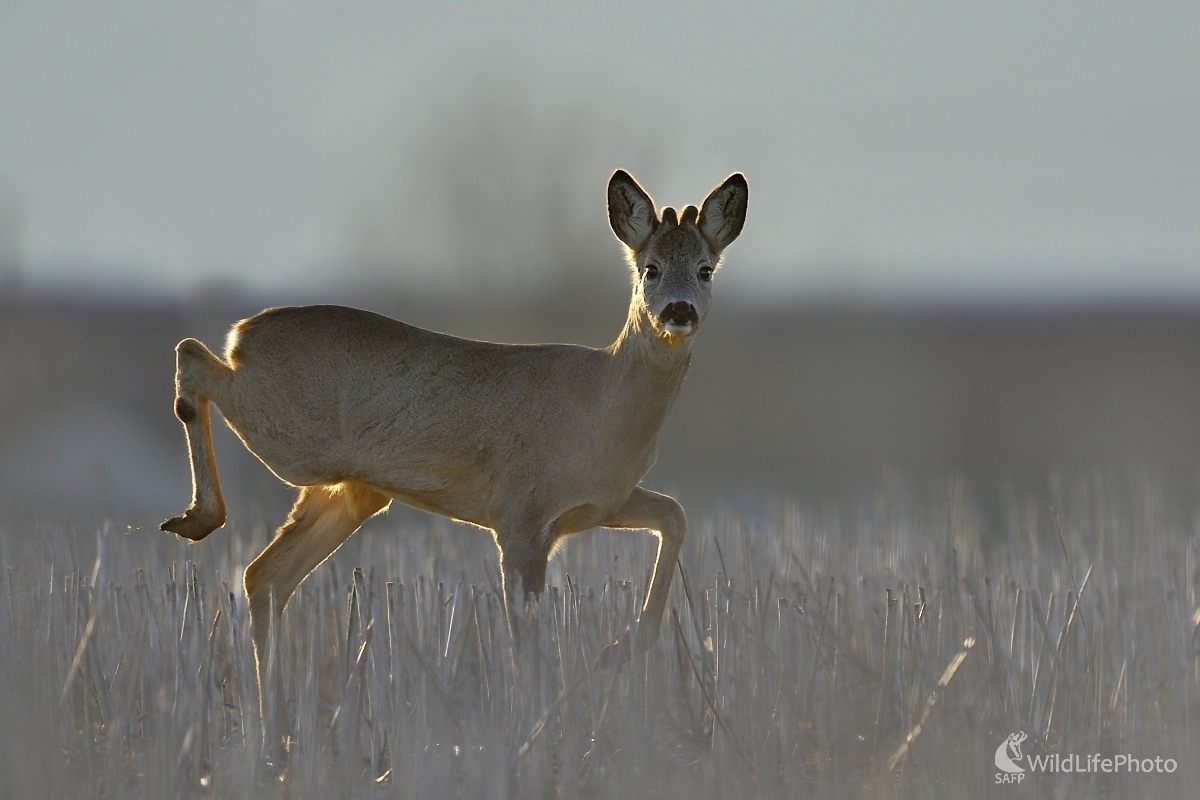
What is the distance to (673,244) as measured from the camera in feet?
28.7

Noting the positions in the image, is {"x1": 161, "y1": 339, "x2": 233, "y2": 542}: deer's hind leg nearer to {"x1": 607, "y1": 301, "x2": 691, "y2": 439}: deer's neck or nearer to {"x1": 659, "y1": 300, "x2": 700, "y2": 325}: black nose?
{"x1": 607, "y1": 301, "x2": 691, "y2": 439}: deer's neck

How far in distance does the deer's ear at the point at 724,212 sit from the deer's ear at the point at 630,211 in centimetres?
28

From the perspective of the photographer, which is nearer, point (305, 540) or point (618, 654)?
point (618, 654)

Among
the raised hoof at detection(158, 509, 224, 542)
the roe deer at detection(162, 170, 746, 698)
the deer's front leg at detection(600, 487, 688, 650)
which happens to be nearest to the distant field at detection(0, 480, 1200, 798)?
the deer's front leg at detection(600, 487, 688, 650)

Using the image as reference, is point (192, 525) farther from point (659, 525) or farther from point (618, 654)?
point (618, 654)

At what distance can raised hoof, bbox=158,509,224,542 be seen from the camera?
28.3ft

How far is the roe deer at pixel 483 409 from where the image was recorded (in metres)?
8.71

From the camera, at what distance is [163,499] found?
1072 inches

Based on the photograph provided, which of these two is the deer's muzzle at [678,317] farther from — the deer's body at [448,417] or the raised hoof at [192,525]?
the raised hoof at [192,525]

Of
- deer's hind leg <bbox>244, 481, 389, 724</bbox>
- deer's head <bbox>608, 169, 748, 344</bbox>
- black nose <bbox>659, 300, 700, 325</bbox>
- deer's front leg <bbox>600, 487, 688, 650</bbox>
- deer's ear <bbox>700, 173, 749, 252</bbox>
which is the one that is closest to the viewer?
black nose <bbox>659, 300, 700, 325</bbox>

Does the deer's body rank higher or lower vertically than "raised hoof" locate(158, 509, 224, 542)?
higher

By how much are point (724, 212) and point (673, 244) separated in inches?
19.6

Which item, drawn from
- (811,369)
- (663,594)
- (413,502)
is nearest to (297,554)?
(413,502)

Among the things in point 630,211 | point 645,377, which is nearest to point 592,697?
point 645,377
